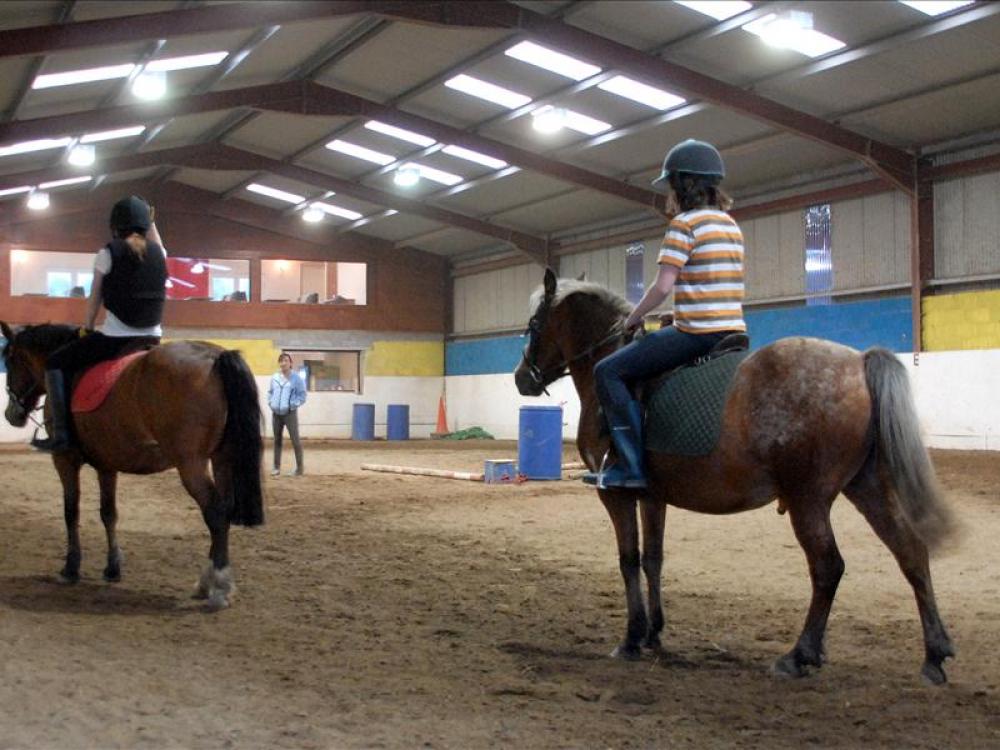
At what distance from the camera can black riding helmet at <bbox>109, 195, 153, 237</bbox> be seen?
23.1 feet

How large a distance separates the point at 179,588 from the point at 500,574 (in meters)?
2.35

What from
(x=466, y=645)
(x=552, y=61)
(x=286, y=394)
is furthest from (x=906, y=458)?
(x=552, y=61)

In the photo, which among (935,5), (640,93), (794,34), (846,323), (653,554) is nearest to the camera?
(653,554)

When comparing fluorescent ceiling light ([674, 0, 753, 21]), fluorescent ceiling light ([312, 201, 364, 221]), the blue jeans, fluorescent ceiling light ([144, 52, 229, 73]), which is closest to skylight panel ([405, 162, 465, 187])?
fluorescent ceiling light ([312, 201, 364, 221])

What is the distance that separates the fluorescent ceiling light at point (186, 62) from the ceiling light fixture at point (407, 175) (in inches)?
298

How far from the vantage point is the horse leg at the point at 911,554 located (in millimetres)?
4734

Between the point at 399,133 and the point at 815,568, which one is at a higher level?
the point at 399,133

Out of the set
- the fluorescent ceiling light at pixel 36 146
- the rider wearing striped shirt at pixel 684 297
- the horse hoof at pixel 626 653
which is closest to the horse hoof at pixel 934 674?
the horse hoof at pixel 626 653

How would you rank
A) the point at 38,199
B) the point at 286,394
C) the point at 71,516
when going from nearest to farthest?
the point at 71,516 → the point at 286,394 → the point at 38,199

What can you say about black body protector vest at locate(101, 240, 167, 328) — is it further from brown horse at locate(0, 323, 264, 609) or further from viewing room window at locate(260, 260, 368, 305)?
viewing room window at locate(260, 260, 368, 305)

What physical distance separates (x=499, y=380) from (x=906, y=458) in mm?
28305

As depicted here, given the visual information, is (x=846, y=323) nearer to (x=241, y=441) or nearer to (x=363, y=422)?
(x=363, y=422)

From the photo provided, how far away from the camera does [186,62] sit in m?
19.0

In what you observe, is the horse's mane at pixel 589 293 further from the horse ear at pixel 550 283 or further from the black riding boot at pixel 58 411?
the black riding boot at pixel 58 411
